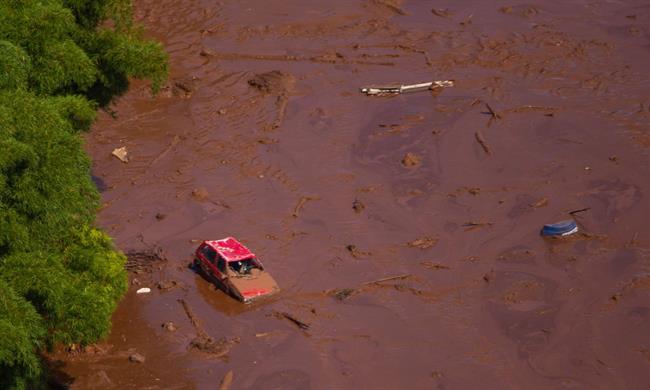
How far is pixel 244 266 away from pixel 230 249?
1.92 feet

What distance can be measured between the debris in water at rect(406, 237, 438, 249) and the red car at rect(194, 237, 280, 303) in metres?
3.65

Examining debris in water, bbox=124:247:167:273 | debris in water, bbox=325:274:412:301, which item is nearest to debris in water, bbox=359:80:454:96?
debris in water, bbox=325:274:412:301

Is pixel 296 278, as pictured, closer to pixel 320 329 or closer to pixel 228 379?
pixel 320 329

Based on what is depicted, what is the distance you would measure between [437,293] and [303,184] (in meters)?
5.78

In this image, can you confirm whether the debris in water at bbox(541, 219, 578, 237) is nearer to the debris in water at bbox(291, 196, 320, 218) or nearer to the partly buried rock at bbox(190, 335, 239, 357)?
the debris in water at bbox(291, 196, 320, 218)

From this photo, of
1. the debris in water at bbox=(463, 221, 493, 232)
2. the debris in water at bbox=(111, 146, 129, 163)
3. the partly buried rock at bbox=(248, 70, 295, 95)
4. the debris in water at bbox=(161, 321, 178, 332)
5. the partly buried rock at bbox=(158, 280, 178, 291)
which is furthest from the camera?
the partly buried rock at bbox=(248, 70, 295, 95)

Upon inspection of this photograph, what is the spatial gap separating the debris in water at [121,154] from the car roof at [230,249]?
5.63 meters

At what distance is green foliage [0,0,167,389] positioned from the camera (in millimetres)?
16844

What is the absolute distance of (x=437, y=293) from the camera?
23516 millimetres

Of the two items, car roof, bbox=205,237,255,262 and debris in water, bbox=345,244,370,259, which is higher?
car roof, bbox=205,237,255,262

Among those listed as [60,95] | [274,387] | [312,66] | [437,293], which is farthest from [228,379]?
[312,66]

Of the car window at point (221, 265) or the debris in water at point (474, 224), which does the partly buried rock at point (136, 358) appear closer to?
the car window at point (221, 265)

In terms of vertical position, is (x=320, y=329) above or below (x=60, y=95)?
below

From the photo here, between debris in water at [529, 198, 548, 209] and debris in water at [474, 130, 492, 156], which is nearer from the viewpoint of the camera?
debris in water at [529, 198, 548, 209]
